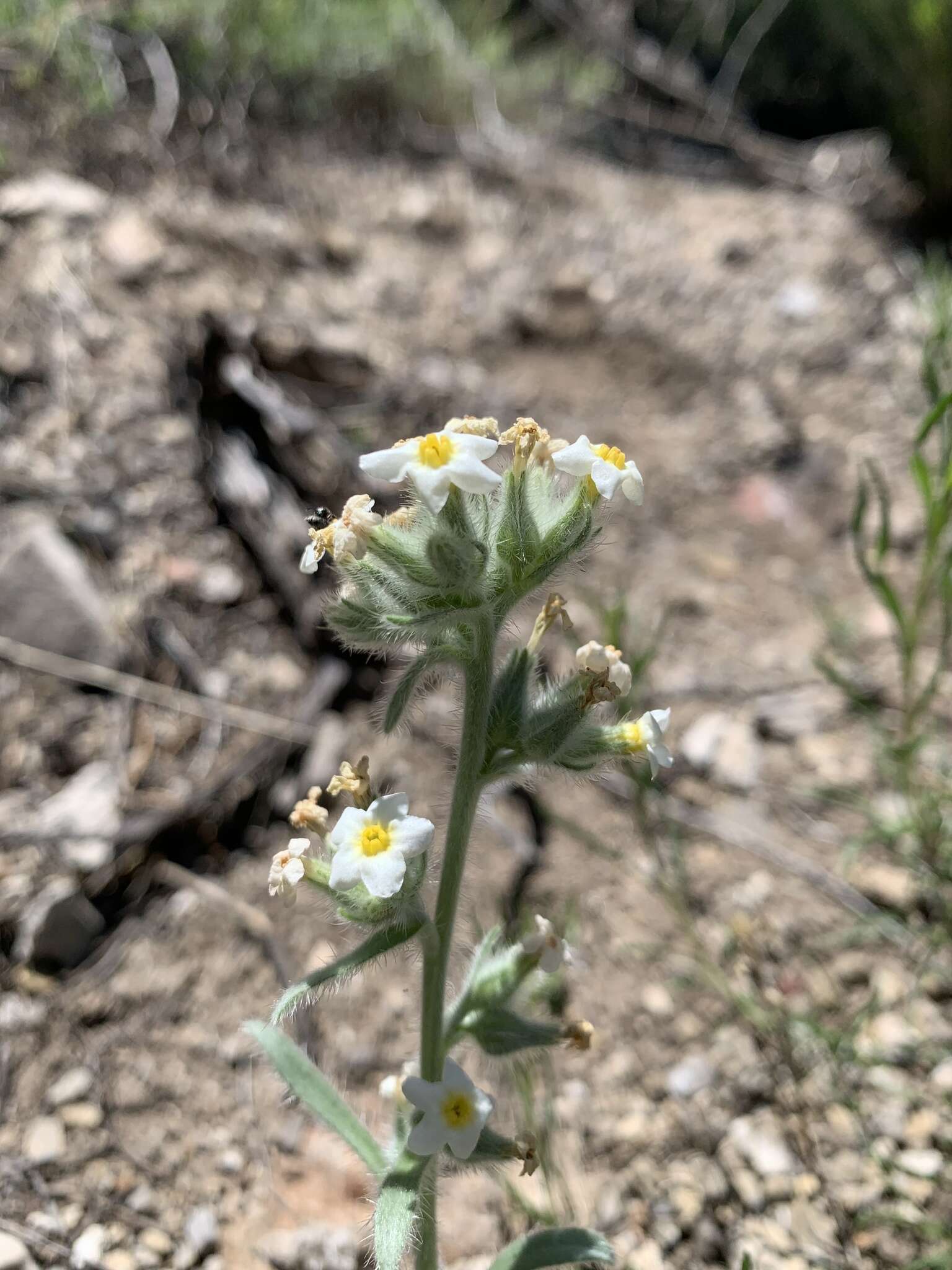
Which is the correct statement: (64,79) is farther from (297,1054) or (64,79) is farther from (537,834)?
(297,1054)

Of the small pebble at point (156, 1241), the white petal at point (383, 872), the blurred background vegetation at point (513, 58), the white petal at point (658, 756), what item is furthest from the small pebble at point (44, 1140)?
the blurred background vegetation at point (513, 58)

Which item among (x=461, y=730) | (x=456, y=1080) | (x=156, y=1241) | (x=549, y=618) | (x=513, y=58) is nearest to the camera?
(x=456, y=1080)

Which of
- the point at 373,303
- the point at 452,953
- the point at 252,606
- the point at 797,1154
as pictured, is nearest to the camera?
the point at 452,953

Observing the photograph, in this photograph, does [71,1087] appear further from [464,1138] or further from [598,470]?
[598,470]

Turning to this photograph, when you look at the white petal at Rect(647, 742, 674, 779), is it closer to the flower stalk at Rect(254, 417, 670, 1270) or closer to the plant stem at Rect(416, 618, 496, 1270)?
the flower stalk at Rect(254, 417, 670, 1270)

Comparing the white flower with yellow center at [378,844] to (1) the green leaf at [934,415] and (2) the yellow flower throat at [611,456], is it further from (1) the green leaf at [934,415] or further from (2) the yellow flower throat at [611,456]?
(1) the green leaf at [934,415]

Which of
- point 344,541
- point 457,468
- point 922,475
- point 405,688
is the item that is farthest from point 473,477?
point 922,475

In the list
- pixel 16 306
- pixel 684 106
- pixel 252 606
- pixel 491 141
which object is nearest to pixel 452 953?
pixel 252 606
